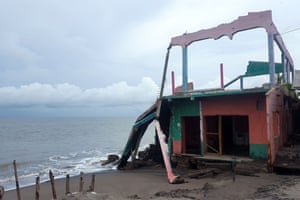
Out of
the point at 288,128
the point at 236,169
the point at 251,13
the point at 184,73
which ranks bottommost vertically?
the point at 236,169

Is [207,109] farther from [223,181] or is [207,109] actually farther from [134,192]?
[134,192]

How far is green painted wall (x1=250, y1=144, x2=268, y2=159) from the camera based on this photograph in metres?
12.6

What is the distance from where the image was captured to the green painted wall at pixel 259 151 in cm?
1260

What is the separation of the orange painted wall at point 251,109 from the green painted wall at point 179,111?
1292 mm

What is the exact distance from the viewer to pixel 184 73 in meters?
15.6

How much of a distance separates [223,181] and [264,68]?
9.05 m

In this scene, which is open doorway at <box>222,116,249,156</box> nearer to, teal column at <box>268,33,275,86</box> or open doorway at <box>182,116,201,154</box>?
open doorway at <box>182,116,201,154</box>

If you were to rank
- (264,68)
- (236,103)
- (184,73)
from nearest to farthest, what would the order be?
(236,103)
(184,73)
(264,68)

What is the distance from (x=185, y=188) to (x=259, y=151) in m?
3.75

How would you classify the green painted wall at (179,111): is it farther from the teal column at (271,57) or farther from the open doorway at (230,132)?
the teal column at (271,57)

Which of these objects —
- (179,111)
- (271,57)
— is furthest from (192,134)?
(271,57)

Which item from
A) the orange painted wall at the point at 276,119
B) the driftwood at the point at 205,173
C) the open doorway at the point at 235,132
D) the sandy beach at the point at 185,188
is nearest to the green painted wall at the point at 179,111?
the sandy beach at the point at 185,188

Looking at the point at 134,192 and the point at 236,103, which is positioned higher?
the point at 236,103

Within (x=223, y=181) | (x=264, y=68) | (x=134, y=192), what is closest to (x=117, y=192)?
(x=134, y=192)
